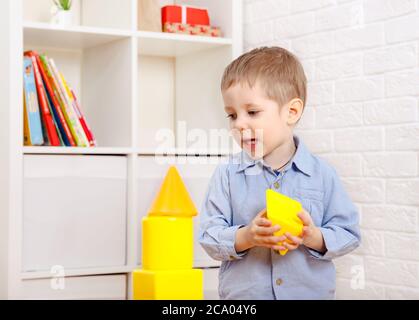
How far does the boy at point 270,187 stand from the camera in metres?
1.56

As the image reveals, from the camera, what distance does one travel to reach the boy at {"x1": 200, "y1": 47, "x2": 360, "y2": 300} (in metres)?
1.56

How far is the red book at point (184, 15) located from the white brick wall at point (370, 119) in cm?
35

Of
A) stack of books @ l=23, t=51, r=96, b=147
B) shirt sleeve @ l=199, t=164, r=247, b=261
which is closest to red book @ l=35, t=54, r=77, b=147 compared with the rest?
stack of books @ l=23, t=51, r=96, b=147

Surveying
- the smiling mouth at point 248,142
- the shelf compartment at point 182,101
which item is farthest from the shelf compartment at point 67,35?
the smiling mouth at point 248,142

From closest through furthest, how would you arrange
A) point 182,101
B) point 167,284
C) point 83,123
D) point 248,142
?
point 248,142
point 167,284
point 83,123
point 182,101

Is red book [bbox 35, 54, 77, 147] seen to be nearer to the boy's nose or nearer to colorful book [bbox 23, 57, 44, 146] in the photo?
colorful book [bbox 23, 57, 44, 146]

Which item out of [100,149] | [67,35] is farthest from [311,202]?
[67,35]

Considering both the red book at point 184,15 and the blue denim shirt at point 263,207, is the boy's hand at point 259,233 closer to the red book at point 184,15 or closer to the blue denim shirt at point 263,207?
the blue denim shirt at point 263,207

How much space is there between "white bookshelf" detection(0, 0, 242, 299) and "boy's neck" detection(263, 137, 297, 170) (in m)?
0.73

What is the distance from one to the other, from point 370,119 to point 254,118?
59cm

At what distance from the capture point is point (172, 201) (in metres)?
2.11

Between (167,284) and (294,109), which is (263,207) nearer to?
(294,109)

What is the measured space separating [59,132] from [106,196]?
0.80 ft

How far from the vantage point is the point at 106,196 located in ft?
7.29
